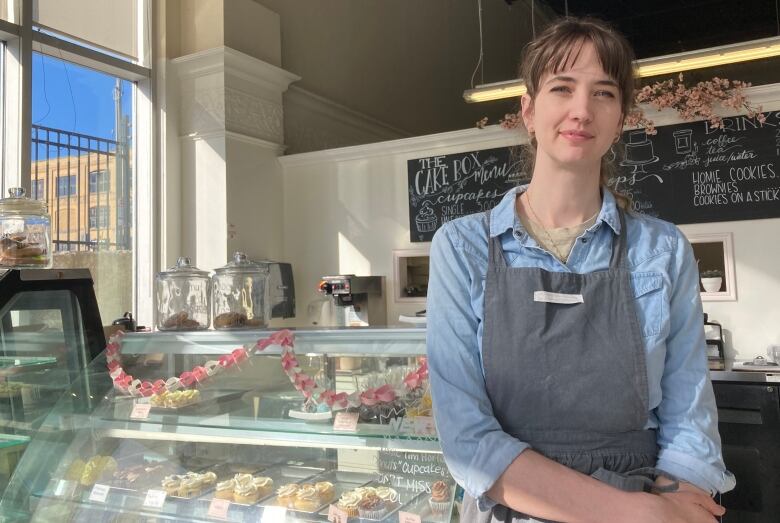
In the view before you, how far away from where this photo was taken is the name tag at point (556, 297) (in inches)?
37.0

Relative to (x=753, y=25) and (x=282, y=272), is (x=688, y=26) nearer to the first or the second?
(x=753, y=25)

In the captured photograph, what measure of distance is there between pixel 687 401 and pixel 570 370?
6.6 inches

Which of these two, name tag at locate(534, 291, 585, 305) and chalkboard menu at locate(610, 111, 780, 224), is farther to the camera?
chalkboard menu at locate(610, 111, 780, 224)

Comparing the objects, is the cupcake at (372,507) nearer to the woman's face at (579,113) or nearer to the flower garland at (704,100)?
the woman's face at (579,113)

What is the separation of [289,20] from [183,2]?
909 millimetres

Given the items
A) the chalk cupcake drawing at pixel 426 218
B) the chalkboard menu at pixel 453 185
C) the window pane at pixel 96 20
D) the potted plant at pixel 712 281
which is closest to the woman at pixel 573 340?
the potted plant at pixel 712 281

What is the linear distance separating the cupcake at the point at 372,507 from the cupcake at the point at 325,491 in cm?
13

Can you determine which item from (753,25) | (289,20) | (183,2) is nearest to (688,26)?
(753,25)

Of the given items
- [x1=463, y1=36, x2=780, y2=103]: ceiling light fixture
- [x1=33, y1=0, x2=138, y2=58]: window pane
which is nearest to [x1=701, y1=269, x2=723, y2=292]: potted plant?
[x1=463, y1=36, x2=780, y2=103]: ceiling light fixture

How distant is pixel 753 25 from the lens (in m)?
9.57

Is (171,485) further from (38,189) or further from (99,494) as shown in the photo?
(38,189)

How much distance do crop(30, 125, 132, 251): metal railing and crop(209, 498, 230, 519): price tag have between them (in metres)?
2.87

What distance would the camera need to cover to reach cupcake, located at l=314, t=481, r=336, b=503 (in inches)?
77.7

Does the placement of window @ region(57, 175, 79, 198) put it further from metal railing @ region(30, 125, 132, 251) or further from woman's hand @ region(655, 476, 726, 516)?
woman's hand @ region(655, 476, 726, 516)
